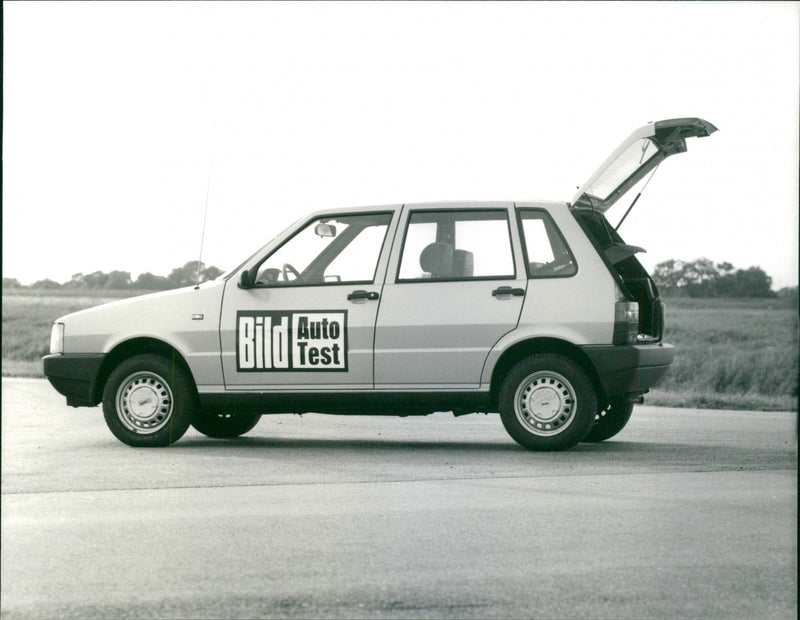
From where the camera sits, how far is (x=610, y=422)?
8992 mm

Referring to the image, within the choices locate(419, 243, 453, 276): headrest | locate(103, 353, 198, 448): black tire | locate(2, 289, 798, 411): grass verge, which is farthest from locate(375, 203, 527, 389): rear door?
locate(2, 289, 798, 411): grass verge

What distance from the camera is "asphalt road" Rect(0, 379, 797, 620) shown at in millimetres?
4398

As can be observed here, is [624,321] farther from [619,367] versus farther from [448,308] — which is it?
[448,308]

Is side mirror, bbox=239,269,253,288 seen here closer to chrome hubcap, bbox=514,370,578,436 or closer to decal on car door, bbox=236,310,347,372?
decal on car door, bbox=236,310,347,372

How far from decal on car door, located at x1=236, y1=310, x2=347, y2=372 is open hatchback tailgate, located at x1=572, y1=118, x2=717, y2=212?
6.48 feet

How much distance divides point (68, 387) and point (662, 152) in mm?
4691

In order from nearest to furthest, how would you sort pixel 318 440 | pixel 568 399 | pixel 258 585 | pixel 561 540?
pixel 258 585, pixel 561 540, pixel 568 399, pixel 318 440

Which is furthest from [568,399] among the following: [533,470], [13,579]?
[13,579]

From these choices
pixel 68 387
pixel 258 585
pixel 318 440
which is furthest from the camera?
pixel 318 440

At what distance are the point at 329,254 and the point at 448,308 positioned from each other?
3.27 feet

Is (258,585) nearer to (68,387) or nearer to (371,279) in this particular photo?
(371,279)

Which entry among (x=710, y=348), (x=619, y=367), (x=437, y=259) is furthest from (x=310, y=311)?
(x=710, y=348)

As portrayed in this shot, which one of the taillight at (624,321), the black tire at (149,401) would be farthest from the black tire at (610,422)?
the black tire at (149,401)

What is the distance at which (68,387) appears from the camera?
8.45 m
